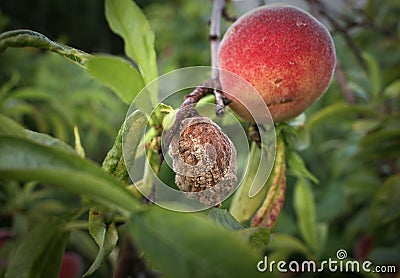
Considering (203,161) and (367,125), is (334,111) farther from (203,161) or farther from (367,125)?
(203,161)

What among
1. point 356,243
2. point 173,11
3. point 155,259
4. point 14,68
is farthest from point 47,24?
point 155,259

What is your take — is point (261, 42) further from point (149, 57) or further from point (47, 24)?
point (47, 24)

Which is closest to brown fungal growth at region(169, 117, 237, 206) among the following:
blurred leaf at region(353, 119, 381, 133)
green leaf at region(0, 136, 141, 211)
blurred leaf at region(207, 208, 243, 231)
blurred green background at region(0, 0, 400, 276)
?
blurred leaf at region(207, 208, 243, 231)

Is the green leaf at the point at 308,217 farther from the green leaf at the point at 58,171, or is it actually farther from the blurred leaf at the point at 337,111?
the green leaf at the point at 58,171


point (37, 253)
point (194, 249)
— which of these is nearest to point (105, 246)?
point (37, 253)

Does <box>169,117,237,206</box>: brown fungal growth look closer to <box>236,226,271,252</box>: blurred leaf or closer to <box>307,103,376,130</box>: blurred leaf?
<box>236,226,271,252</box>: blurred leaf

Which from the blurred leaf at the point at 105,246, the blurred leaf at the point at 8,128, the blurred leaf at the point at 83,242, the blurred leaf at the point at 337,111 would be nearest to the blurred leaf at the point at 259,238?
the blurred leaf at the point at 105,246

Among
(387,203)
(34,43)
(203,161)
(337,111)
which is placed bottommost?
(387,203)
